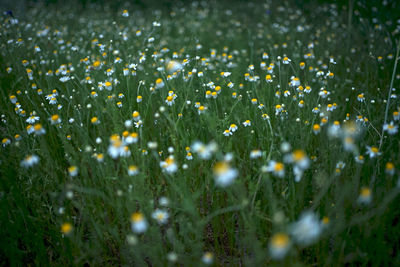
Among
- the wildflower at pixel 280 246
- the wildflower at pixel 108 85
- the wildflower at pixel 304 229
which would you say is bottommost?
the wildflower at pixel 280 246

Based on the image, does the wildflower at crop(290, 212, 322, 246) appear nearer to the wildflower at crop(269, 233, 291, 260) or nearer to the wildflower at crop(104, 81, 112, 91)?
the wildflower at crop(269, 233, 291, 260)

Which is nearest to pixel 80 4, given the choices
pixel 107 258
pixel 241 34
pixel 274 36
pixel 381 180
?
pixel 241 34

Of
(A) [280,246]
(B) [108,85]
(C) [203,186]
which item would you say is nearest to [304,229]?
(A) [280,246]

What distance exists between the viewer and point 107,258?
72.5 inches

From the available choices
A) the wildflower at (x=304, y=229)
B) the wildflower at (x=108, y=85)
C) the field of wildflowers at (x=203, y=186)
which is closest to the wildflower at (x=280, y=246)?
the field of wildflowers at (x=203, y=186)

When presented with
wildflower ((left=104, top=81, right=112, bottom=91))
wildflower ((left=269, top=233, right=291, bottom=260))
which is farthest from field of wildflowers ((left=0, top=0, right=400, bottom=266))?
wildflower ((left=104, top=81, right=112, bottom=91))

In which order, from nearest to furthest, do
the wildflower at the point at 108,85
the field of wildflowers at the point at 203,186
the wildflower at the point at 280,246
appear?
the wildflower at the point at 280,246 < the field of wildflowers at the point at 203,186 < the wildflower at the point at 108,85

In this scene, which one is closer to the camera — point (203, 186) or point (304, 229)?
point (304, 229)

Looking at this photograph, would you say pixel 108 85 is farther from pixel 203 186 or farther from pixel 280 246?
pixel 280 246

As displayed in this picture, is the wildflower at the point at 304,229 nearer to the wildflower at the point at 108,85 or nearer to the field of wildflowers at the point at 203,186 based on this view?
the field of wildflowers at the point at 203,186

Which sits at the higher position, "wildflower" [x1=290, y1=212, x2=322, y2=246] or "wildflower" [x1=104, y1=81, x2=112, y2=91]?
"wildflower" [x1=104, y1=81, x2=112, y2=91]

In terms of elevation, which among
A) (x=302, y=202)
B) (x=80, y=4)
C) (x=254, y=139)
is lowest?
(x=302, y=202)

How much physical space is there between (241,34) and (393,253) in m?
4.59

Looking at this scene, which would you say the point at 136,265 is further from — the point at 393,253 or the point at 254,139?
the point at 393,253
